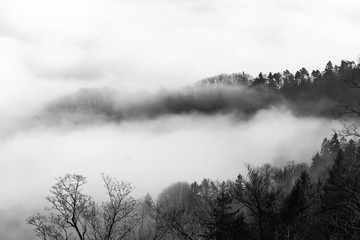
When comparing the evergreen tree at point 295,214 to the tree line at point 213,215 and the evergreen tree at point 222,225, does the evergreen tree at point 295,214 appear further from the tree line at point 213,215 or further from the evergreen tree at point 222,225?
the evergreen tree at point 222,225

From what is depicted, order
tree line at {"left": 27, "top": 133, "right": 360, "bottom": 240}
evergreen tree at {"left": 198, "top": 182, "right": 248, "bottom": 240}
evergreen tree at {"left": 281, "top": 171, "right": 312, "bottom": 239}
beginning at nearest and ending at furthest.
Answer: tree line at {"left": 27, "top": 133, "right": 360, "bottom": 240}
evergreen tree at {"left": 198, "top": 182, "right": 248, "bottom": 240}
evergreen tree at {"left": 281, "top": 171, "right": 312, "bottom": 239}

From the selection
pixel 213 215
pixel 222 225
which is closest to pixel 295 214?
pixel 222 225

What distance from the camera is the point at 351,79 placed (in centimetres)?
1702

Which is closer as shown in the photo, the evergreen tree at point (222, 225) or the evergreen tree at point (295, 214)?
the evergreen tree at point (222, 225)

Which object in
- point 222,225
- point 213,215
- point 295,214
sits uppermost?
point 213,215

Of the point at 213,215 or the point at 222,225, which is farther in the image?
the point at 222,225

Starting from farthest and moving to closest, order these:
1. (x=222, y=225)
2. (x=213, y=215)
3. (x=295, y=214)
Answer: (x=295, y=214)
(x=222, y=225)
(x=213, y=215)

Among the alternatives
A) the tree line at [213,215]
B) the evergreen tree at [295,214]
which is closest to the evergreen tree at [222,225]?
the tree line at [213,215]

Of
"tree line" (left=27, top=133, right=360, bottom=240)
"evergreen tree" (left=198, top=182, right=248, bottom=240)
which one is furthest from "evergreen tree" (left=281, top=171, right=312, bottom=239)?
"evergreen tree" (left=198, top=182, right=248, bottom=240)

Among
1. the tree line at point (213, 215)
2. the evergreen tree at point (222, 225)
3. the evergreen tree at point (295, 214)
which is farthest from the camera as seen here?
the evergreen tree at point (295, 214)

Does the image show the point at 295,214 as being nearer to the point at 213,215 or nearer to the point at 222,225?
the point at 222,225

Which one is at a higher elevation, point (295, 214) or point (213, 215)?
point (213, 215)

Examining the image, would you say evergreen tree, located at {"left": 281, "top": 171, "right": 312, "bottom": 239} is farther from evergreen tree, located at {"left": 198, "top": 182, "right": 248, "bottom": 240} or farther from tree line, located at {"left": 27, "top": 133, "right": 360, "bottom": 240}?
evergreen tree, located at {"left": 198, "top": 182, "right": 248, "bottom": 240}

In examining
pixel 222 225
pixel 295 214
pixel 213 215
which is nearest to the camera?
pixel 213 215
